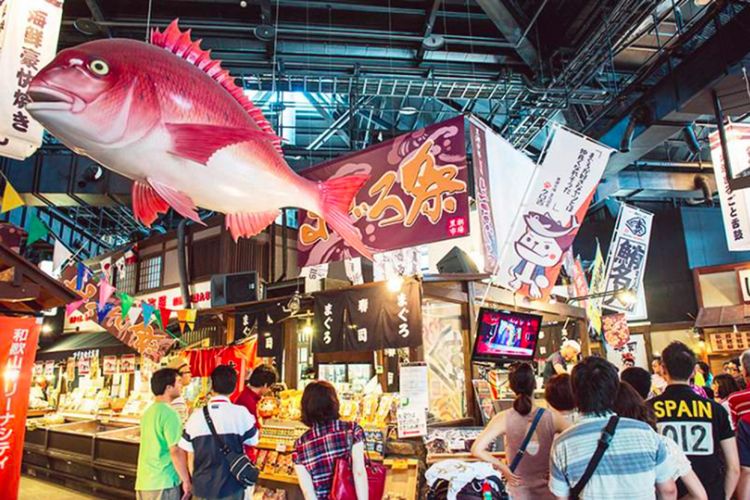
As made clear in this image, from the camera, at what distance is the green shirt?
17.3 ft

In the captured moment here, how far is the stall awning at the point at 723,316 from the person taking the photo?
17156 mm

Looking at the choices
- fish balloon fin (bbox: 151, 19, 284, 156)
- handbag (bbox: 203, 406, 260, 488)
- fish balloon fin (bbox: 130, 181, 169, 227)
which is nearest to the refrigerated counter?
handbag (bbox: 203, 406, 260, 488)

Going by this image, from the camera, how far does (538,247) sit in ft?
24.4

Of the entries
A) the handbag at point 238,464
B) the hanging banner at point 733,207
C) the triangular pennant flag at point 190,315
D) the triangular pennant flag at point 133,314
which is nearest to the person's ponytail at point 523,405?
the handbag at point 238,464

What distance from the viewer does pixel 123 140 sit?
249 centimetres

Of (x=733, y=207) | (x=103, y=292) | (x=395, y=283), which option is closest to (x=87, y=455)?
(x=103, y=292)

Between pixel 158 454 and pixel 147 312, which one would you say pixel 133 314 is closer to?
pixel 147 312

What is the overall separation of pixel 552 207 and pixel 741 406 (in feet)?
11.4

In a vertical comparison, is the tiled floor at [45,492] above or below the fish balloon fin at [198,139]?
below

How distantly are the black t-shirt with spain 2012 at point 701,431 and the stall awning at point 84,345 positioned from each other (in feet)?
51.0

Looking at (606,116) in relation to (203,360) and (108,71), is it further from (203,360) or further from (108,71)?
(108,71)

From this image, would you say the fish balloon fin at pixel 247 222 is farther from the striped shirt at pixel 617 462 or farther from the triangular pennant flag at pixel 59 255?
the triangular pennant flag at pixel 59 255

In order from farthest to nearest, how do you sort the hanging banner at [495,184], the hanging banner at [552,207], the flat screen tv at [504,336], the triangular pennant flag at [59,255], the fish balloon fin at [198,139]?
1. the triangular pennant flag at [59,255]
2. the flat screen tv at [504,336]
3. the hanging banner at [552,207]
4. the hanging banner at [495,184]
5. the fish balloon fin at [198,139]

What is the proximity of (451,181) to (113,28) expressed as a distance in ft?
26.0
